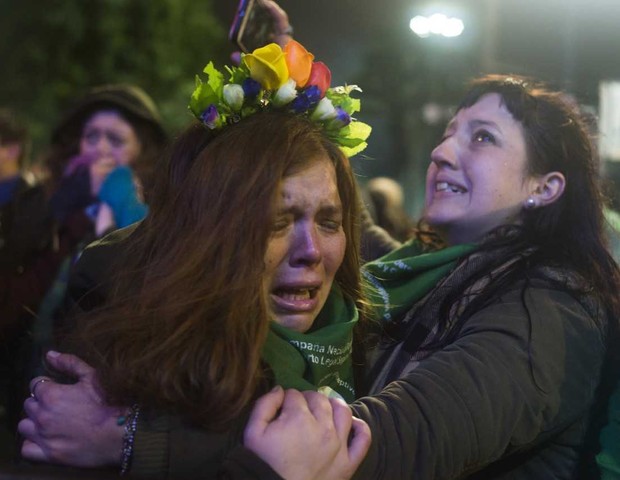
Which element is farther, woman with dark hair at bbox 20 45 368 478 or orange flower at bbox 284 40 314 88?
orange flower at bbox 284 40 314 88

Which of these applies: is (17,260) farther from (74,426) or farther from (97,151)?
(74,426)

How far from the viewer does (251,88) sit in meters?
2.08

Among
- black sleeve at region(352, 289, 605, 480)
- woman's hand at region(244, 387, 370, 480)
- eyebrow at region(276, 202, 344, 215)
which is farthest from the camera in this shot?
eyebrow at region(276, 202, 344, 215)

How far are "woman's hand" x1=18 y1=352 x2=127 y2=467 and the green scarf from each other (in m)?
0.38

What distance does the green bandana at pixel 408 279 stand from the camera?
8.30 ft

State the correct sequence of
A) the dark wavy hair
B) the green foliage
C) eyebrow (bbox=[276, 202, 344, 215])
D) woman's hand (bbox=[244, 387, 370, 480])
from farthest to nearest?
the green foliage, the dark wavy hair, eyebrow (bbox=[276, 202, 344, 215]), woman's hand (bbox=[244, 387, 370, 480])

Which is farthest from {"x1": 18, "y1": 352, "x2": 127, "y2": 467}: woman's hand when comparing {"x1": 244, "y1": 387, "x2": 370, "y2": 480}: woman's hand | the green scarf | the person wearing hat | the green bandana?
the person wearing hat

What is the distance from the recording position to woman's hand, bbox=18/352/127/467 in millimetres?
1673

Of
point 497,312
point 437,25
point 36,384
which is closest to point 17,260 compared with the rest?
point 36,384

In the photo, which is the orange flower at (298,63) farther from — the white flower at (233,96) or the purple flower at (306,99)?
the white flower at (233,96)

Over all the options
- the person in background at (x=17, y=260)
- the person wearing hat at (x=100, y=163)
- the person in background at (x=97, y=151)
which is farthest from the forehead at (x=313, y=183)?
the person in background at (x=97, y=151)

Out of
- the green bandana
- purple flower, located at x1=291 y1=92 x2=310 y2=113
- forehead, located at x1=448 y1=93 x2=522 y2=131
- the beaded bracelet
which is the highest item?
forehead, located at x1=448 y1=93 x2=522 y2=131

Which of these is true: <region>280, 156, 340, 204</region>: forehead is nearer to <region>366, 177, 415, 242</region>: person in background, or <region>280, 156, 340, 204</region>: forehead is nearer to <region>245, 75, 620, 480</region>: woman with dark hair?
<region>245, 75, 620, 480</region>: woman with dark hair

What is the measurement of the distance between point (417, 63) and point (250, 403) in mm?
14252
